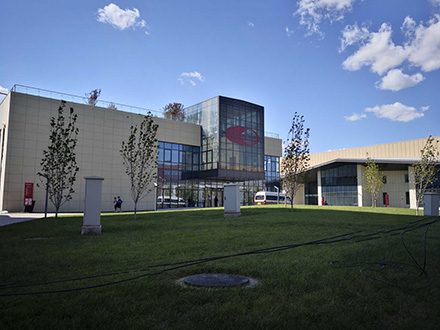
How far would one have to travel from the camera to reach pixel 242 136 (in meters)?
45.9

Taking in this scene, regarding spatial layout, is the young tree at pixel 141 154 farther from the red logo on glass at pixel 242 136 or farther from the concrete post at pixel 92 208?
the red logo on glass at pixel 242 136

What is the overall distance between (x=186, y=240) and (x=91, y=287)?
484 centimetres

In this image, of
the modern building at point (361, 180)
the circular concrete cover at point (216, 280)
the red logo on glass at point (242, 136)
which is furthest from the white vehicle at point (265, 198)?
the circular concrete cover at point (216, 280)

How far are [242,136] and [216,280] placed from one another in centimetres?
4133

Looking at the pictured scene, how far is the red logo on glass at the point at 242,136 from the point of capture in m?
44.7

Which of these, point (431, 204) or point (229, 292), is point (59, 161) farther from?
point (431, 204)

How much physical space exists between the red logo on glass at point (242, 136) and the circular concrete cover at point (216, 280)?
129 feet

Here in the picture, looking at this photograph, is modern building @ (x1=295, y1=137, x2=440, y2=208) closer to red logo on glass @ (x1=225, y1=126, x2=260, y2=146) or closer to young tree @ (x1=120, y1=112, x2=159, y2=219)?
red logo on glass @ (x1=225, y1=126, x2=260, y2=146)

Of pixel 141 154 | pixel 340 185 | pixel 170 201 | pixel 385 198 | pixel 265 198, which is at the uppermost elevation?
pixel 141 154

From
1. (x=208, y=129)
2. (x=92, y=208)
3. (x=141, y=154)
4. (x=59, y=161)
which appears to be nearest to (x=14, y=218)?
(x=59, y=161)

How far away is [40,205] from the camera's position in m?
33.6

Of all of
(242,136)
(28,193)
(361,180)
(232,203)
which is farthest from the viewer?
(242,136)

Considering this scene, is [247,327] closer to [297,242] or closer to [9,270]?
[9,270]

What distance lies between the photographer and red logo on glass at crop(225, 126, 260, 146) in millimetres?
44719
